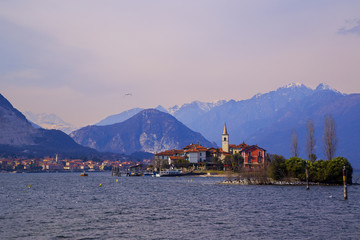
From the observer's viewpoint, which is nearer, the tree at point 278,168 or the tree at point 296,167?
the tree at point 296,167

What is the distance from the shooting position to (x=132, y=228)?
45.5m

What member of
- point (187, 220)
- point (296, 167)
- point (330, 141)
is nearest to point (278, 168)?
point (296, 167)

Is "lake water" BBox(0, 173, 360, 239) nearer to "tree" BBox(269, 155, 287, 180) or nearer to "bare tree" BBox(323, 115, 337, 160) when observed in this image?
"tree" BBox(269, 155, 287, 180)

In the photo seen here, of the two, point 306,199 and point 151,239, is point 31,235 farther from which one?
point 306,199

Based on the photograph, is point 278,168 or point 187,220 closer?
point 187,220

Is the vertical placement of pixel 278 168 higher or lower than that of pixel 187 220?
higher

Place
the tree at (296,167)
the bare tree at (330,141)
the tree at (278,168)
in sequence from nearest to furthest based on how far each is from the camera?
1. the tree at (296,167)
2. the tree at (278,168)
3. the bare tree at (330,141)

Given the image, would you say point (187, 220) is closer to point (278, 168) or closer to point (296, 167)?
point (296, 167)

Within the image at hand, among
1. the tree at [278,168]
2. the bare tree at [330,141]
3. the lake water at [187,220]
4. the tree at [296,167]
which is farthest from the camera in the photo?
the bare tree at [330,141]

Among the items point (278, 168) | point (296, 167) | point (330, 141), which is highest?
point (330, 141)

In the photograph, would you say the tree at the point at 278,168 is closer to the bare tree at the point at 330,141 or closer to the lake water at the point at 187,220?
the bare tree at the point at 330,141

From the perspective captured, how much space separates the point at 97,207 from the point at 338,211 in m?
33.5

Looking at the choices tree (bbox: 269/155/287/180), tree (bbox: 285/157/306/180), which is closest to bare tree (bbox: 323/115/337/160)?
tree (bbox: 285/157/306/180)

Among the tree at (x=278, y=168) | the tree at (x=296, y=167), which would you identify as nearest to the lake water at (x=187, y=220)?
the tree at (x=296, y=167)
